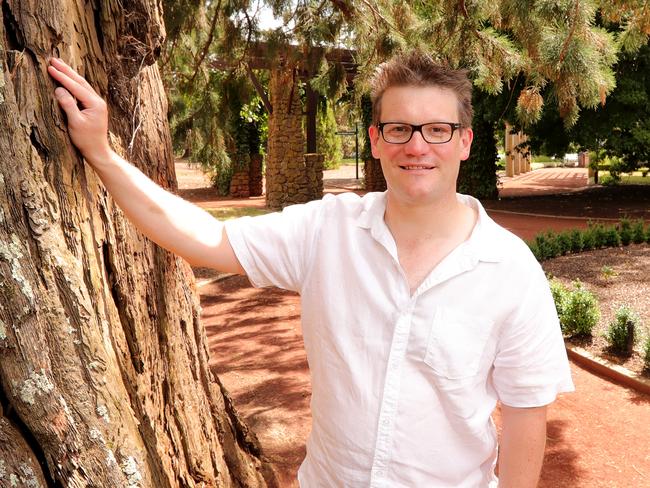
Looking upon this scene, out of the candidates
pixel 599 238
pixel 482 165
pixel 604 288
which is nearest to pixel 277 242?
pixel 604 288

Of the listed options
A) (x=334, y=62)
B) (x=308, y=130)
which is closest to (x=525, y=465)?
(x=334, y=62)

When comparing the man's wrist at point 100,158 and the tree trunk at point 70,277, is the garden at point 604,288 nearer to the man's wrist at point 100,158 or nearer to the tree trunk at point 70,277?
the tree trunk at point 70,277

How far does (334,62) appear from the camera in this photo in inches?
328

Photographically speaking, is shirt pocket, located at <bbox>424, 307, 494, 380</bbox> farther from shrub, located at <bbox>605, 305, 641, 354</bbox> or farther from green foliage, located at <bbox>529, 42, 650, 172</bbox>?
green foliage, located at <bbox>529, 42, 650, 172</bbox>

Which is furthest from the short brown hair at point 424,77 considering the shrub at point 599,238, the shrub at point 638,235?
the shrub at point 638,235

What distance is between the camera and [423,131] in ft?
5.65

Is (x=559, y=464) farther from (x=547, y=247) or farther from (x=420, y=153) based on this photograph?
(x=547, y=247)

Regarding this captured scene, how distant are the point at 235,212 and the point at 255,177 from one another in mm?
4497

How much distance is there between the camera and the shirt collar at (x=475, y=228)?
5.50 ft

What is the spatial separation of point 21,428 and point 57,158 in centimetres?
62

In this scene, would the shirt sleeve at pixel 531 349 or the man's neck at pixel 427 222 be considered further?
the man's neck at pixel 427 222

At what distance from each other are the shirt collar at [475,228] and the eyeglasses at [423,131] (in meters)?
0.19

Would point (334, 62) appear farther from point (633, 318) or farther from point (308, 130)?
point (308, 130)

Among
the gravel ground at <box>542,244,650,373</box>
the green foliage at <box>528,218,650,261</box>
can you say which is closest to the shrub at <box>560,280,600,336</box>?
the gravel ground at <box>542,244,650,373</box>
